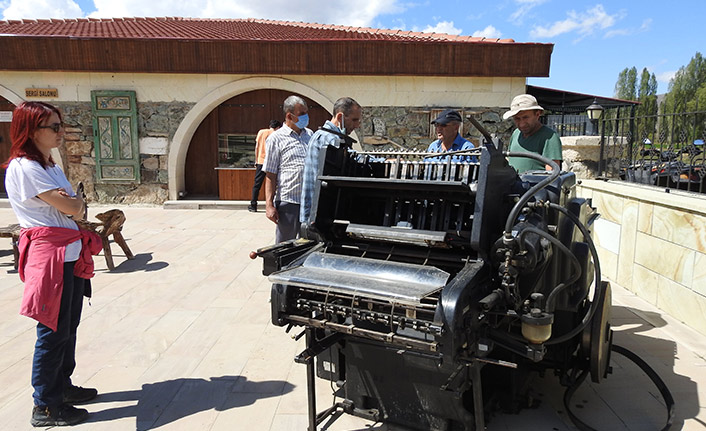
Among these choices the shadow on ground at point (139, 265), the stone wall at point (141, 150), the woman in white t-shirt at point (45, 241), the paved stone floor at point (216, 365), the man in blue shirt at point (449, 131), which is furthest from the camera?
the stone wall at point (141, 150)

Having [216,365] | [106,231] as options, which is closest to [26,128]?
[216,365]

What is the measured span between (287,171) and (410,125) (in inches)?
267

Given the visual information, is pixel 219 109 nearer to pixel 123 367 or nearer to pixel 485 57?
pixel 485 57

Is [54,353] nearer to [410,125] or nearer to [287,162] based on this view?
[287,162]

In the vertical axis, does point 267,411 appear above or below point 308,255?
below

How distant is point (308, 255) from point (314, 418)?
85 cm

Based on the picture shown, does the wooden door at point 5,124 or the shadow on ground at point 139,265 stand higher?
the wooden door at point 5,124

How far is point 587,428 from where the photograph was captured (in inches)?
107

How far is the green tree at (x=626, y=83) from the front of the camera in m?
48.2

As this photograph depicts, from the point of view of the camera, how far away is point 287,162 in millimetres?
4367

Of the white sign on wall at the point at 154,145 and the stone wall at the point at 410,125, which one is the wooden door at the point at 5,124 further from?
the stone wall at the point at 410,125

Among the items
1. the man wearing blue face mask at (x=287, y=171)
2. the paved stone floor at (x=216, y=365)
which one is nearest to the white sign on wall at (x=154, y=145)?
the paved stone floor at (x=216, y=365)

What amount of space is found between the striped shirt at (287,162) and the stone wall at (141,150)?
726cm

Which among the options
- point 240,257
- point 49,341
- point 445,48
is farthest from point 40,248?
point 445,48
